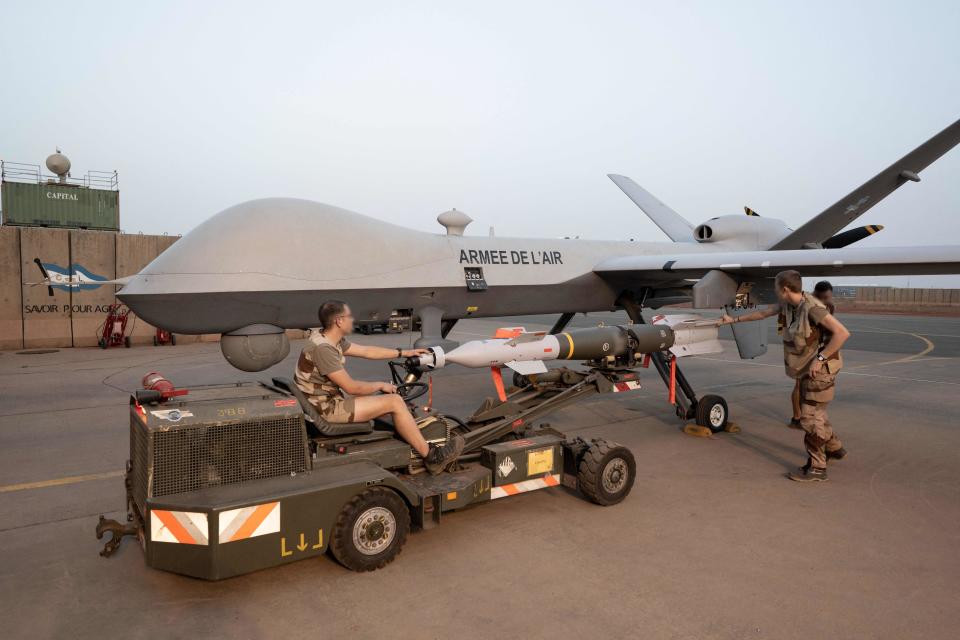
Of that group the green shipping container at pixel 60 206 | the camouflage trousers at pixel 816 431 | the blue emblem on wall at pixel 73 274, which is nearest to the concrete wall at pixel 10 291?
the blue emblem on wall at pixel 73 274

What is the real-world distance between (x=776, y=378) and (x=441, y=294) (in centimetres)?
882

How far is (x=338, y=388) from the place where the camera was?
4.81m

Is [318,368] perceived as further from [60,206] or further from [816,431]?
[60,206]

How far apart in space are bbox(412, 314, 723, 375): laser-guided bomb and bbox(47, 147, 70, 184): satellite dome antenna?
25.3 meters

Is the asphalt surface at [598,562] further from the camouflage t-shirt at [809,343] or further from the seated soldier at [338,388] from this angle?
the camouflage t-shirt at [809,343]

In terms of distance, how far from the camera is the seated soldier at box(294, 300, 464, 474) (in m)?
4.61

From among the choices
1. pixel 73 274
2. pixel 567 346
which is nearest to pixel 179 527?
pixel 567 346

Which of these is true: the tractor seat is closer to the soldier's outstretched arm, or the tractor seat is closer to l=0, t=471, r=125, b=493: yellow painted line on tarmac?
the soldier's outstretched arm

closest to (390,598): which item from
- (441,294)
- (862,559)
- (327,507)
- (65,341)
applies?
(327,507)

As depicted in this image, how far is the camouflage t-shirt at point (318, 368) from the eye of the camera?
4.61m

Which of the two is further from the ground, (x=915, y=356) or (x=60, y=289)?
(x=60, y=289)

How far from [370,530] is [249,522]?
3.00 feet

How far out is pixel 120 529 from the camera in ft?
14.2

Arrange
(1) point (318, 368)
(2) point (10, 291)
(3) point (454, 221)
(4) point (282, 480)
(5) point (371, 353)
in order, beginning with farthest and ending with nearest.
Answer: (2) point (10, 291) < (3) point (454, 221) < (5) point (371, 353) < (1) point (318, 368) < (4) point (282, 480)
